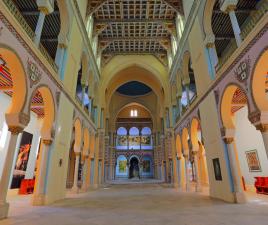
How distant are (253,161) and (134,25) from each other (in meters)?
14.0

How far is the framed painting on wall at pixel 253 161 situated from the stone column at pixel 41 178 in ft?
40.4

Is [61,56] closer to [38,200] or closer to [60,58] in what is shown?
[60,58]

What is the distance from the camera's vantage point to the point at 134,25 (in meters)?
16.5

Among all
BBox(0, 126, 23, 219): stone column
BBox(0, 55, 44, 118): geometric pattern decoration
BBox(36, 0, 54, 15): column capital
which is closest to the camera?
BBox(0, 126, 23, 219): stone column

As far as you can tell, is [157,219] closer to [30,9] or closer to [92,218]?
[92,218]

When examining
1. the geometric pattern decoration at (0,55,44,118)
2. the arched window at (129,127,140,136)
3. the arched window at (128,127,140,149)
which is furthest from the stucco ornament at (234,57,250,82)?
the arched window at (129,127,140,136)

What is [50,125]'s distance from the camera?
8.33 metres

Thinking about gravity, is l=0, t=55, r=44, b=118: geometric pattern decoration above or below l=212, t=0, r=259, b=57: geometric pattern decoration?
below

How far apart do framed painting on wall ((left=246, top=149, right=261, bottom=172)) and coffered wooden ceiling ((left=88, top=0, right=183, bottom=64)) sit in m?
10.9

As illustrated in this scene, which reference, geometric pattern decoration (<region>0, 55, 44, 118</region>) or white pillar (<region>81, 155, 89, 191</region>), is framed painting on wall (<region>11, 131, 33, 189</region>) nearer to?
geometric pattern decoration (<region>0, 55, 44, 118</region>)

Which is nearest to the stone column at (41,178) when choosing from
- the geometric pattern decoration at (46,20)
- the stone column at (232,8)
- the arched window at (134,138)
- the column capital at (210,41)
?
the geometric pattern decoration at (46,20)

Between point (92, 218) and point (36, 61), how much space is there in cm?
561

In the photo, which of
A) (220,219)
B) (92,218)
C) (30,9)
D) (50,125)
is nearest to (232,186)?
(220,219)

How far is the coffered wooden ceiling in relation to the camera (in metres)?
14.7
